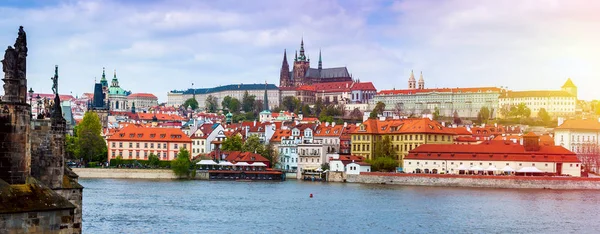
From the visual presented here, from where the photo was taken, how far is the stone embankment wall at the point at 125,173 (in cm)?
8650

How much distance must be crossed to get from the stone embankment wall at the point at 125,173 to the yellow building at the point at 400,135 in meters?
22.5

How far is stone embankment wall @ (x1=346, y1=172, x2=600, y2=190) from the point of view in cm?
7744

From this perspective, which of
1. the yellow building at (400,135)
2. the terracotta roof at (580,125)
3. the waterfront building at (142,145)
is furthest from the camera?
the terracotta roof at (580,125)

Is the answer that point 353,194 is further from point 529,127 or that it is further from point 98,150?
point 529,127

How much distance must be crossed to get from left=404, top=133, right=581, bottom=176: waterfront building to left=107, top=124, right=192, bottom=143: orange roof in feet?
92.8

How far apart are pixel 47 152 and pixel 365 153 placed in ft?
270

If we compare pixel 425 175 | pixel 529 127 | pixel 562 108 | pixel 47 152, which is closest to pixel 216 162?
pixel 425 175

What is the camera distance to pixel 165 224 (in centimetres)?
4212

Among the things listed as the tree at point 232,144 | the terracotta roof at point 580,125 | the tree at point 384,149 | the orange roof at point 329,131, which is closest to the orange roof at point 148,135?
the tree at point 232,144

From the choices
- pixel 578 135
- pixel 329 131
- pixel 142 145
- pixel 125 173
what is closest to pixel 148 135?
pixel 142 145

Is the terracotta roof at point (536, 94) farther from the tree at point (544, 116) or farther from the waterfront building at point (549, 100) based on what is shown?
the tree at point (544, 116)

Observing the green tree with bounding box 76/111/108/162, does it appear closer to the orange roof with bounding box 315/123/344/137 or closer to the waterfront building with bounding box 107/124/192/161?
the waterfront building with bounding box 107/124/192/161

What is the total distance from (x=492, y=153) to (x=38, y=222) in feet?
247

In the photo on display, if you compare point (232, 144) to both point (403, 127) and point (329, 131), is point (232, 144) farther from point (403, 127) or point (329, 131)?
point (403, 127)
